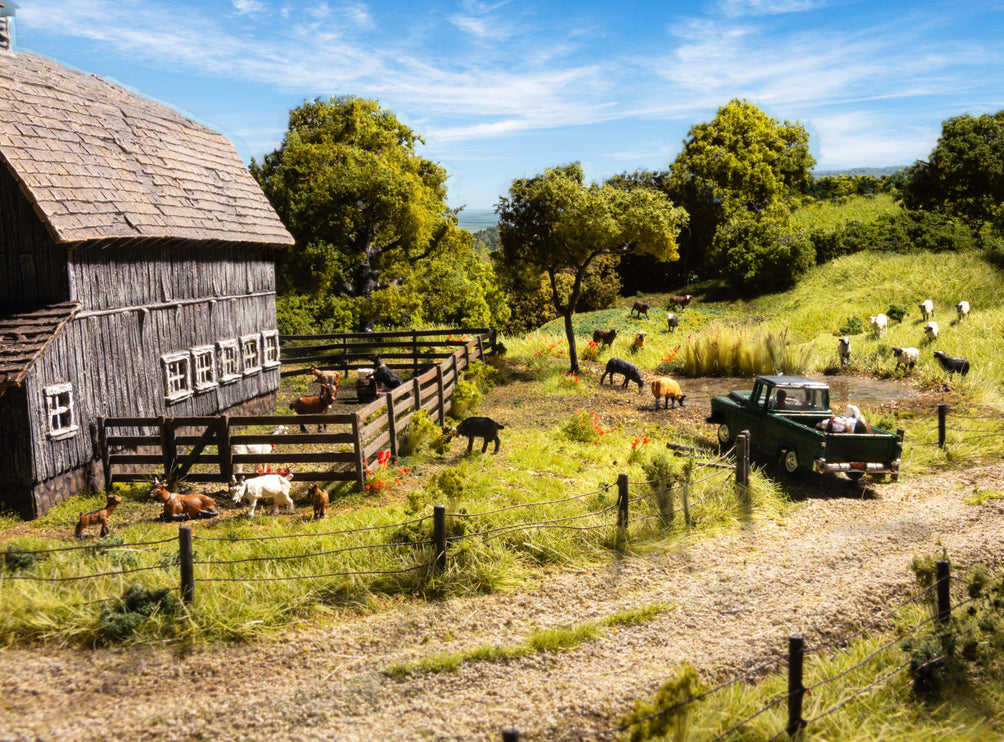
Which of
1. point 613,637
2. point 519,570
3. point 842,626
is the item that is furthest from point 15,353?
point 842,626

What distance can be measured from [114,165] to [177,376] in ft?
14.7

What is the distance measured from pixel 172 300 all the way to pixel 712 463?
11.6 m

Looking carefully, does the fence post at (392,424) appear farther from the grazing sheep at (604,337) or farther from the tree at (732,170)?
the tree at (732,170)

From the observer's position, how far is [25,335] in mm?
12164

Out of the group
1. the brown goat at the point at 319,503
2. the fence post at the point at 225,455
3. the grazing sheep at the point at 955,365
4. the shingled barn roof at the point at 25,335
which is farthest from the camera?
the grazing sheep at the point at 955,365

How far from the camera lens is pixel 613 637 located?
8117mm

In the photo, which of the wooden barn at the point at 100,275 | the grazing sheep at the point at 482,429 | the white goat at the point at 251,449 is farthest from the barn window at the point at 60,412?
the grazing sheep at the point at 482,429

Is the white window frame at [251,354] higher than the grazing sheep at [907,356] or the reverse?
higher

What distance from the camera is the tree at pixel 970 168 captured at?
1534 inches

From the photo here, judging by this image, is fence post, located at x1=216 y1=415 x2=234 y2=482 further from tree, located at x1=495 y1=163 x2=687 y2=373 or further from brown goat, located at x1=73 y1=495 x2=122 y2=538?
tree, located at x1=495 y1=163 x2=687 y2=373

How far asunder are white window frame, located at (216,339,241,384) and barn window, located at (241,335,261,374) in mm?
326

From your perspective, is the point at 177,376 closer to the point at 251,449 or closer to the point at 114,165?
the point at 251,449

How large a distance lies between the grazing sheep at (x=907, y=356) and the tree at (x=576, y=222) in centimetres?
698

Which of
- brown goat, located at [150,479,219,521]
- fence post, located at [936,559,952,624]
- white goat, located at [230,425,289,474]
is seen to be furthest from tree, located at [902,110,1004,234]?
brown goat, located at [150,479,219,521]
